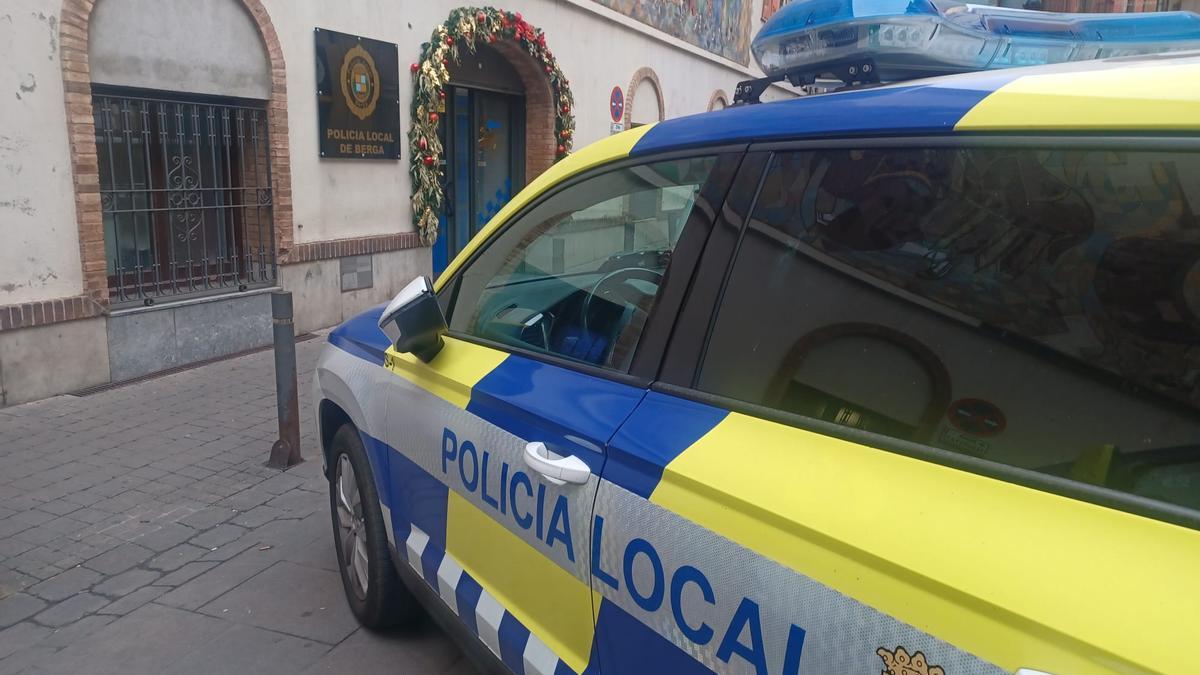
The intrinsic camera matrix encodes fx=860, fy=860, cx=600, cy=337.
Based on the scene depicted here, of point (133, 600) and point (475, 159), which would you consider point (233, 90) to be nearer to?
point (475, 159)

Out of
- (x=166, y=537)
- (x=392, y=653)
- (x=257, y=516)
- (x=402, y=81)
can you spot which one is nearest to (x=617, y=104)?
(x=402, y=81)

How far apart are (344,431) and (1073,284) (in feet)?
8.38

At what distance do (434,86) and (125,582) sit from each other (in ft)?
22.5

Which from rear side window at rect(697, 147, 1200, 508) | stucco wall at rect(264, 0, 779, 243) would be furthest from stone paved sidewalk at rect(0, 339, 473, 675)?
stucco wall at rect(264, 0, 779, 243)

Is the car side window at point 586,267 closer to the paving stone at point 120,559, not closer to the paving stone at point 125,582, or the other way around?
the paving stone at point 125,582

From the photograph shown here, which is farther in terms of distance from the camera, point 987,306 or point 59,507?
point 59,507

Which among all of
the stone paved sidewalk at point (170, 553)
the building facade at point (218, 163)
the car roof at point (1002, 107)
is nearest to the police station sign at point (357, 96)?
the building facade at point (218, 163)

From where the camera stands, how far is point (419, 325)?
249 centimetres

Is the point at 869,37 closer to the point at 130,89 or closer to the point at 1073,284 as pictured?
the point at 1073,284

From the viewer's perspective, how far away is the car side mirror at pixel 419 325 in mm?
2486

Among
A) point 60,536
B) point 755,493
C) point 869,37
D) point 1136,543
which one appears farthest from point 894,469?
point 60,536

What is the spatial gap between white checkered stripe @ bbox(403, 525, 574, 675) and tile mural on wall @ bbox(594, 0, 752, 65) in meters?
11.2

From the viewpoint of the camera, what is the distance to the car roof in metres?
1.18

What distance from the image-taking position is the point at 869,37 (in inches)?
81.8
